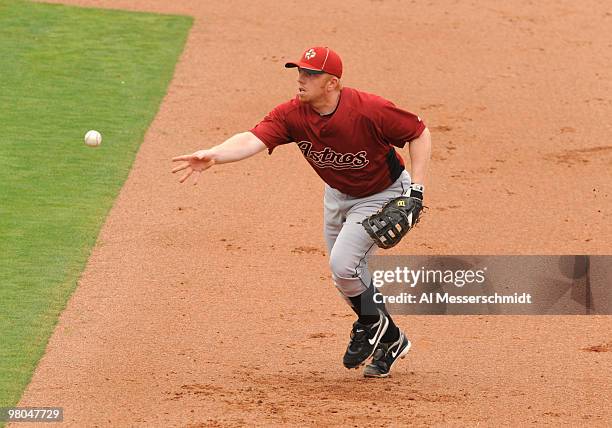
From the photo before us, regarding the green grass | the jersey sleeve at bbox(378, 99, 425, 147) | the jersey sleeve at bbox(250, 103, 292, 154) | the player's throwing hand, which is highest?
the jersey sleeve at bbox(378, 99, 425, 147)

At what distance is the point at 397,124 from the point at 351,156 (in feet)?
1.08

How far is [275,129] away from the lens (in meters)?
6.96

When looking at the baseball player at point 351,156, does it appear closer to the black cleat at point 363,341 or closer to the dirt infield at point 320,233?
the black cleat at point 363,341

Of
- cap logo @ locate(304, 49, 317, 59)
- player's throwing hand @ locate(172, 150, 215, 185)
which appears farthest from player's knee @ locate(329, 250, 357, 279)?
cap logo @ locate(304, 49, 317, 59)

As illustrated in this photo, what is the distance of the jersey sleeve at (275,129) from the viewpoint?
22.8 ft

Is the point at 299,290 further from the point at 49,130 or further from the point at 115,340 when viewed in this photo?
the point at 49,130

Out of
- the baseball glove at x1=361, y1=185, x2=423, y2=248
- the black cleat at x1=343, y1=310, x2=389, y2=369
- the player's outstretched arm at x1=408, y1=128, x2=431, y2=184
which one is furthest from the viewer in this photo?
the black cleat at x1=343, y1=310, x2=389, y2=369

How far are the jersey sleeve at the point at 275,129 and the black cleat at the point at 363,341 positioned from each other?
1226 mm

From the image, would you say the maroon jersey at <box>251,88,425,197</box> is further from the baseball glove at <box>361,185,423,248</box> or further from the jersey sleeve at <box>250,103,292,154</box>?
the baseball glove at <box>361,185,423,248</box>

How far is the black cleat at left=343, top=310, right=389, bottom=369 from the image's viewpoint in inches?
279

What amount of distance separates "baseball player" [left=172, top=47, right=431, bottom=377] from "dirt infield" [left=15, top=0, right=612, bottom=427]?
1.15ft

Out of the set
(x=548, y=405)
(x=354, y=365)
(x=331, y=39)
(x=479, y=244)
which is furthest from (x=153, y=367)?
(x=331, y=39)

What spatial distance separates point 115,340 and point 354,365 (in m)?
1.59

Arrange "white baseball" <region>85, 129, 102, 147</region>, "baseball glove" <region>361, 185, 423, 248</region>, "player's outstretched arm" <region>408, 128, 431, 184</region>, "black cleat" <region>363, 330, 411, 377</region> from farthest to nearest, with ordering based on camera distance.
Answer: "white baseball" <region>85, 129, 102, 147</region>
"black cleat" <region>363, 330, 411, 377</region>
"player's outstretched arm" <region>408, 128, 431, 184</region>
"baseball glove" <region>361, 185, 423, 248</region>
